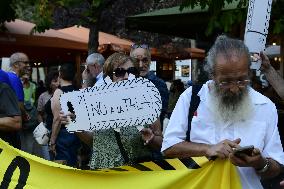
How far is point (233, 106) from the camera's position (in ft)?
10.5

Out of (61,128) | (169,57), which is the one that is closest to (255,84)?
(61,128)

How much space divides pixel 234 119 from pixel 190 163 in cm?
43

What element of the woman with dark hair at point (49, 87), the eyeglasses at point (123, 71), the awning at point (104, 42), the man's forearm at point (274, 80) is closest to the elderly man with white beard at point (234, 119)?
the eyeglasses at point (123, 71)

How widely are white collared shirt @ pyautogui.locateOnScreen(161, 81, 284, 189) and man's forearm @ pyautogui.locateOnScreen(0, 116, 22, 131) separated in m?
1.71

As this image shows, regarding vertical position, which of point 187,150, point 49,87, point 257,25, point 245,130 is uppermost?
point 257,25

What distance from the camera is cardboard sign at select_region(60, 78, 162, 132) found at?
392 centimetres

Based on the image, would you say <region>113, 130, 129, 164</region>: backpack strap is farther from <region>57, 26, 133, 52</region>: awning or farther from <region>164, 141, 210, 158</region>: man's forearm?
<region>57, 26, 133, 52</region>: awning

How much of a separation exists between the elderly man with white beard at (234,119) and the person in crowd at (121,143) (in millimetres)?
937

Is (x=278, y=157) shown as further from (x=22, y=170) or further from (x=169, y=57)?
(x=169, y=57)

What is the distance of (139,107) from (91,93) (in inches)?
14.7

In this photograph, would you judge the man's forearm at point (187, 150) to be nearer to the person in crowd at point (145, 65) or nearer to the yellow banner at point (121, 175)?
the yellow banner at point (121, 175)

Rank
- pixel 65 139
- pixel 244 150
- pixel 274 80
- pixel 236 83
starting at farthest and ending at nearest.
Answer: pixel 65 139
pixel 274 80
pixel 236 83
pixel 244 150

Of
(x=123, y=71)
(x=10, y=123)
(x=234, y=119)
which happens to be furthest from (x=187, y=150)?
(x=10, y=123)

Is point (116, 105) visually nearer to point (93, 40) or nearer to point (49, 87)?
point (49, 87)
